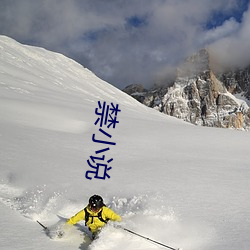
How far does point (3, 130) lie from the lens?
517 inches

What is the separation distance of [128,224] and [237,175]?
167 inches

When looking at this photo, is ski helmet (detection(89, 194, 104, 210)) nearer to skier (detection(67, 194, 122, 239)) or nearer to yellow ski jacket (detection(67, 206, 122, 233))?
skier (detection(67, 194, 122, 239))

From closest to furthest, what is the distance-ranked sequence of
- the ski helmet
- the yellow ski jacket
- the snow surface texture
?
the snow surface texture → the ski helmet → the yellow ski jacket

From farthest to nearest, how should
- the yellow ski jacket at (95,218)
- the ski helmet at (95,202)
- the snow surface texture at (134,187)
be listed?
the yellow ski jacket at (95,218) < the ski helmet at (95,202) < the snow surface texture at (134,187)

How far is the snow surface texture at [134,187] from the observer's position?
5664 millimetres

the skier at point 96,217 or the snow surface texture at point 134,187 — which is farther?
the skier at point 96,217

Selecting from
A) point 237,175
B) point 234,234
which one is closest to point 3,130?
point 237,175

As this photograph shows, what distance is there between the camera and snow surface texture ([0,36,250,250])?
5664 mm

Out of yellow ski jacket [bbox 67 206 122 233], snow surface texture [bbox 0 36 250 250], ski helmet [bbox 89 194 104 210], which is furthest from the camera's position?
yellow ski jacket [bbox 67 206 122 233]

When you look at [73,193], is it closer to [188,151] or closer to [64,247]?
[64,247]

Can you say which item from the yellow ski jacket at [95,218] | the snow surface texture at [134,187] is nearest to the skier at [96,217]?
the yellow ski jacket at [95,218]

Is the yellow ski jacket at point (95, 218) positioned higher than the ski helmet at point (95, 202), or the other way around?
the ski helmet at point (95, 202)

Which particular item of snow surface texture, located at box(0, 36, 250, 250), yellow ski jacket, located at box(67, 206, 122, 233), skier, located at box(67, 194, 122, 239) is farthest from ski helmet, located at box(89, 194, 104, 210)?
snow surface texture, located at box(0, 36, 250, 250)

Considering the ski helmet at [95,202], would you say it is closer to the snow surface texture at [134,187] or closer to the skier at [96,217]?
the skier at [96,217]
